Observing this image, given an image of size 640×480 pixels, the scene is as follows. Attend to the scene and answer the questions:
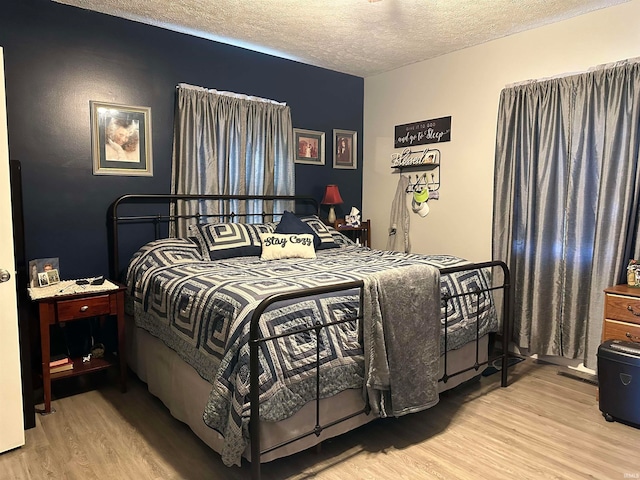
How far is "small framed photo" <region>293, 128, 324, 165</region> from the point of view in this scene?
4332 mm

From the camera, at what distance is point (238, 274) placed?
2.51 meters

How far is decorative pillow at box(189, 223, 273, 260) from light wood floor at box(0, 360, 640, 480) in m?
1.07

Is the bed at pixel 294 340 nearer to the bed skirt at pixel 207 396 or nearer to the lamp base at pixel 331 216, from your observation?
the bed skirt at pixel 207 396

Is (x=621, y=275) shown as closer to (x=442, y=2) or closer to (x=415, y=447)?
(x=415, y=447)

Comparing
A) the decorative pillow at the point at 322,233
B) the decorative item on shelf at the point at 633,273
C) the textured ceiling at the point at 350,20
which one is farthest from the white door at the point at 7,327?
the decorative item on shelf at the point at 633,273

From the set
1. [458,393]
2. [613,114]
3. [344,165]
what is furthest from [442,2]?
[458,393]

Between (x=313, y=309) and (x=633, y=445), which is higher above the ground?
(x=313, y=309)

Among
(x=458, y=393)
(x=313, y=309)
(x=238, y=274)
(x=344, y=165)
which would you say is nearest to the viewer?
(x=313, y=309)

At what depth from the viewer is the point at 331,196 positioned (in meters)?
4.31

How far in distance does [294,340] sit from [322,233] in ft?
6.56

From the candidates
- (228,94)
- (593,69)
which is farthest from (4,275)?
(593,69)

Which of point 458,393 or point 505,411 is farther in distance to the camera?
point 458,393

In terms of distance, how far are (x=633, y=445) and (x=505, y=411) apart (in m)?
0.62

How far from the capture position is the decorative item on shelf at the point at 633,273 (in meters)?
2.71
